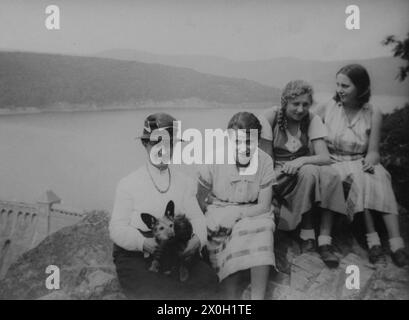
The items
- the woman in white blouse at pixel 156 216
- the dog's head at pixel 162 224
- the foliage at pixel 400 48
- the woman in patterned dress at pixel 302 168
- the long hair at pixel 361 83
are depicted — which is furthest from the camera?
the foliage at pixel 400 48

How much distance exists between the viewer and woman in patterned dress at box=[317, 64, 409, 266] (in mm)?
4535

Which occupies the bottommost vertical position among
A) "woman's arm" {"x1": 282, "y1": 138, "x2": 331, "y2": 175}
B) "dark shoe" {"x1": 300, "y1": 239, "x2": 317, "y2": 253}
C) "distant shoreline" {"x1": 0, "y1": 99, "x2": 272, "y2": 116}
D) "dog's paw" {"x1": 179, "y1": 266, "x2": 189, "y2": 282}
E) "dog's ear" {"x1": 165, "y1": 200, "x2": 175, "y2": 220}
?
"dog's paw" {"x1": 179, "y1": 266, "x2": 189, "y2": 282}

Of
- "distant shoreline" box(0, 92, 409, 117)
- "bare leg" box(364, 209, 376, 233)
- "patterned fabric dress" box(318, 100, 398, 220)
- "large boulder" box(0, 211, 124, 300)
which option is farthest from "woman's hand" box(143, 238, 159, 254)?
"bare leg" box(364, 209, 376, 233)

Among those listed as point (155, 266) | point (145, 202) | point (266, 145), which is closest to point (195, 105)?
point (266, 145)

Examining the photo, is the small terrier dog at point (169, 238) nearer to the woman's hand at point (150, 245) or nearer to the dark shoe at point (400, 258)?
the woman's hand at point (150, 245)

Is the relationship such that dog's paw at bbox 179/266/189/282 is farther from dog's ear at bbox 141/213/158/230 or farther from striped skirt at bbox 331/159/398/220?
striped skirt at bbox 331/159/398/220

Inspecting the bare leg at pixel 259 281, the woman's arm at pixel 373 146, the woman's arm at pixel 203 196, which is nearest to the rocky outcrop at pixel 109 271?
the bare leg at pixel 259 281

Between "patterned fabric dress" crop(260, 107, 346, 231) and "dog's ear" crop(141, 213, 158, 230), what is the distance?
115cm

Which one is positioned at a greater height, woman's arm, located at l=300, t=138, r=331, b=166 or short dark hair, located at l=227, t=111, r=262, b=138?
short dark hair, located at l=227, t=111, r=262, b=138

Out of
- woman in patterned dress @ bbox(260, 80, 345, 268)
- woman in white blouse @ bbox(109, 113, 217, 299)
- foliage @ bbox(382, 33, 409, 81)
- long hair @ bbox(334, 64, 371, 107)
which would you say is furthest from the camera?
foliage @ bbox(382, 33, 409, 81)

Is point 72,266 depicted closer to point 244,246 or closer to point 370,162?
point 244,246

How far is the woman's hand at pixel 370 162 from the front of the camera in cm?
457
